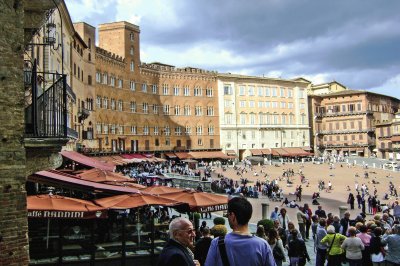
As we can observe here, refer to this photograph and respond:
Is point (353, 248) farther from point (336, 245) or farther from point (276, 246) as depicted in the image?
point (276, 246)

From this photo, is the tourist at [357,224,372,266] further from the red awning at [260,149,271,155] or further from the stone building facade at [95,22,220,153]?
the red awning at [260,149,271,155]

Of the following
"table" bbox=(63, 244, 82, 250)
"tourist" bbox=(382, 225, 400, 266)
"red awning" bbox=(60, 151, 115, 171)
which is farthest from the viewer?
"red awning" bbox=(60, 151, 115, 171)

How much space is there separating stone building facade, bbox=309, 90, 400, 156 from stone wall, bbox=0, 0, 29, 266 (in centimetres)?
9143

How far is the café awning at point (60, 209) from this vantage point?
9844 millimetres

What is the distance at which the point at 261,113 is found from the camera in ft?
273

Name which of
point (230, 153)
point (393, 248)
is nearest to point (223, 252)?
point (393, 248)

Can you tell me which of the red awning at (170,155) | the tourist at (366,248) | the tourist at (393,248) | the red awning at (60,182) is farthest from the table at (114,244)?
the red awning at (170,155)

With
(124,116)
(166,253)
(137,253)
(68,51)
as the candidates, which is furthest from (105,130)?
(166,253)

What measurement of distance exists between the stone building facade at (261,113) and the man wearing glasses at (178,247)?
73256mm

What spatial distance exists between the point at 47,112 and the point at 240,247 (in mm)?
5281

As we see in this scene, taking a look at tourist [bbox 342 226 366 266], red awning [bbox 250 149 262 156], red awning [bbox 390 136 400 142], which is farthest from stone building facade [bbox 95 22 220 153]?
tourist [bbox 342 226 366 266]

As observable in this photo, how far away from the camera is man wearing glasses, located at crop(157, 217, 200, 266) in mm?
3865

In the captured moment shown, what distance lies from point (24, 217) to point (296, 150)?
81822mm

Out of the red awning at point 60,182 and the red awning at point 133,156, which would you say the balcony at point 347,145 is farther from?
the red awning at point 60,182
